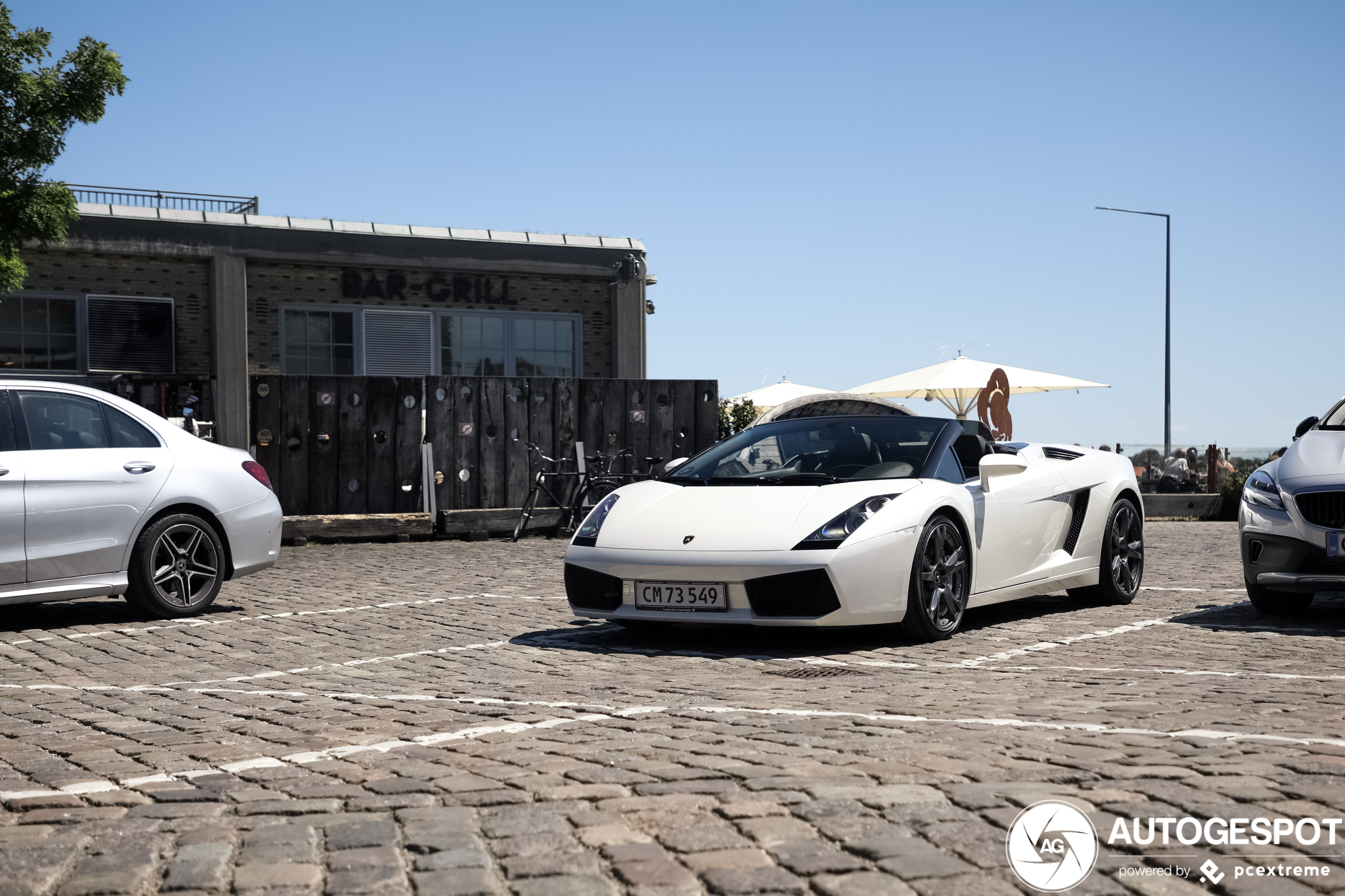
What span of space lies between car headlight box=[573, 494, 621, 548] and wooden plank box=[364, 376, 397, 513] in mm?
9171

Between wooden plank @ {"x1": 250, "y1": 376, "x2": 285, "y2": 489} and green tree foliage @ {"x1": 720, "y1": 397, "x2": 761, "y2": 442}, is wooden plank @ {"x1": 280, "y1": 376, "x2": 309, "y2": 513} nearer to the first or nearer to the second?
wooden plank @ {"x1": 250, "y1": 376, "x2": 285, "y2": 489}

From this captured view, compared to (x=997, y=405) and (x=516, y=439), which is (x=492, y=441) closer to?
(x=516, y=439)

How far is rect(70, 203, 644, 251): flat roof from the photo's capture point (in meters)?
21.7

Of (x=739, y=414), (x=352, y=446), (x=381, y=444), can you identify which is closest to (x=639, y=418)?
(x=381, y=444)

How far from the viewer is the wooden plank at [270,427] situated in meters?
16.6

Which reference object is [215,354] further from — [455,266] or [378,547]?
[378,547]

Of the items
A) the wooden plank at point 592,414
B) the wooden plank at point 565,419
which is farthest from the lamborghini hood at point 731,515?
the wooden plank at point 592,414

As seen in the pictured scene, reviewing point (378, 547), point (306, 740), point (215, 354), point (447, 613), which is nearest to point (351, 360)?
point (215, 354)

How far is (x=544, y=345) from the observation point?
80.3 feet

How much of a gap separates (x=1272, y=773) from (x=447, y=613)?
6263mm

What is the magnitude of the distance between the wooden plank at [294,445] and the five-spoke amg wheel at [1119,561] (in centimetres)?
979

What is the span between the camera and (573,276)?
80.8ft

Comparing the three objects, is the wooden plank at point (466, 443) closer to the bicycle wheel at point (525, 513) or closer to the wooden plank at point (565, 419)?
the bicycle wheel at point (525, 513)

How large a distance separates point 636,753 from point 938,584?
3.55 m
